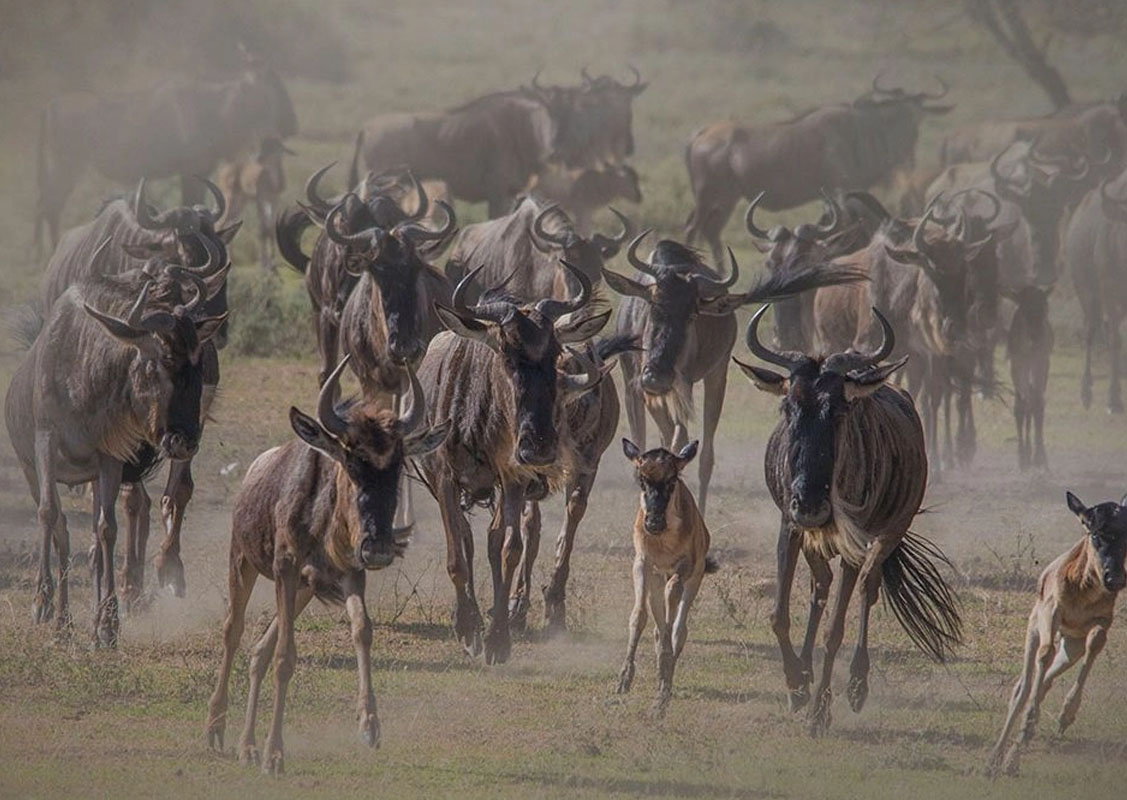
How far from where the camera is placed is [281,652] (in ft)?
23.7

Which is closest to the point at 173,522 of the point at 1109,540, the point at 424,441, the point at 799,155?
the point at 424,441

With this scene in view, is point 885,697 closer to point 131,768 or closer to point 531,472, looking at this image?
point 531,472

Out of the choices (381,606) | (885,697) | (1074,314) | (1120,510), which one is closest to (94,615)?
(381,606)

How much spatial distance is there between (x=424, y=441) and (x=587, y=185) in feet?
59.3

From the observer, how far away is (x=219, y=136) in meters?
26.4

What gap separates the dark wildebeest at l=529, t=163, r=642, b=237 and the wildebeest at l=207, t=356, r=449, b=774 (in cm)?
1742

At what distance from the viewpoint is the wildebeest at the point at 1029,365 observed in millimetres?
14305

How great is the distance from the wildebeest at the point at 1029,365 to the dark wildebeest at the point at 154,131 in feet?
40.0

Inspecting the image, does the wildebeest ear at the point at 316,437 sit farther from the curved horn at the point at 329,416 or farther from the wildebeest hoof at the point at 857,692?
the wildebeest hoof at the point at 857,692

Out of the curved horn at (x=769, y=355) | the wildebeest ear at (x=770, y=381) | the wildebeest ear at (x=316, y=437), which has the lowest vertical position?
the wildebeest ear at (x=316, y=437)

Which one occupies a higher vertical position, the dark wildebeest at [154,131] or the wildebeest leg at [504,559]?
the dark wildebeest at [154,131]

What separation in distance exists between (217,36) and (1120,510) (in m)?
32.3

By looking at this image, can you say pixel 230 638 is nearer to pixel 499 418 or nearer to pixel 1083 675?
pixel 499 418

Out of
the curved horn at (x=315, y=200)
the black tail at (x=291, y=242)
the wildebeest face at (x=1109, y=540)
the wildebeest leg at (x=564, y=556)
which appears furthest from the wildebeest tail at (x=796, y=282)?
the black tail at (x=291, y=242)
